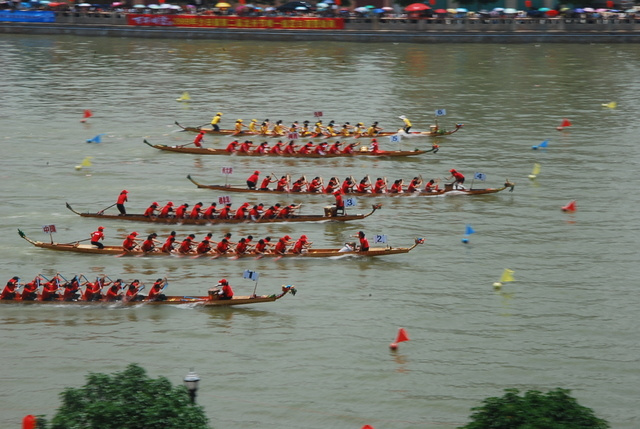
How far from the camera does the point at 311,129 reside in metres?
44.0

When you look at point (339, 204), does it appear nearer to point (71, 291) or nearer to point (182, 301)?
point (182, 301)

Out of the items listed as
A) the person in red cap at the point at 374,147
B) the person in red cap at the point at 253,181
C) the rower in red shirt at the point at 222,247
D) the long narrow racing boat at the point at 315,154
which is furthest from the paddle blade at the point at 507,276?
the person in red cap at the point at 374,147

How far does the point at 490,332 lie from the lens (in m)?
23.4

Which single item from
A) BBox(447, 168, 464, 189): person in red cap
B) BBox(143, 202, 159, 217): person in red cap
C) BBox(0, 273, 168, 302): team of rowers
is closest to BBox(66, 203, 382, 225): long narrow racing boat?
BBox(143, 202, 159, 217): person in red cap

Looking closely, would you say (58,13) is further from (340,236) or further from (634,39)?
(340,236)

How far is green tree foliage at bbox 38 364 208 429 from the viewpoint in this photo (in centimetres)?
1366

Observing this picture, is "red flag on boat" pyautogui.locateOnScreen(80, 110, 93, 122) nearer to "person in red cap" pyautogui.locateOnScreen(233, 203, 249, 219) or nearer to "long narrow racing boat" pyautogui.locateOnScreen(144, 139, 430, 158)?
"long narrow racing boat" pyautogui.locateOnScreen(144, 139, 430, 158)

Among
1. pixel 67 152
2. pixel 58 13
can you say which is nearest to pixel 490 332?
pixel 67 152

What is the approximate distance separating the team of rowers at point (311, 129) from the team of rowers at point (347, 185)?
783 cm

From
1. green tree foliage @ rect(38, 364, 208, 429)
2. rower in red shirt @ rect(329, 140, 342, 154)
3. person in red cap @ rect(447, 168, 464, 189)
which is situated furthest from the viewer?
rower in red shirt @ rect(329, 140, 342, 154)

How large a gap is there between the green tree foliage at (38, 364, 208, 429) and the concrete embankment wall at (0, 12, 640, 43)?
5567 cm

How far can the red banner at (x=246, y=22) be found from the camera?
6912 cm

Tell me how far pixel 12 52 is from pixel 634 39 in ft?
132

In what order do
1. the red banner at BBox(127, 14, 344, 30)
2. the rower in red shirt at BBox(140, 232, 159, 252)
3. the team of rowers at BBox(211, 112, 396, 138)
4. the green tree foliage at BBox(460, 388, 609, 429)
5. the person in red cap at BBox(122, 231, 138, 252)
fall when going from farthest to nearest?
the red banner at BBox(127, 14, 344, 30), the team of rowers at BBox(211, 112, 396, 138), the person in red cap at BBox(122, 231, 138, 252), the rower in red shirt at BBox(140, 232, 159, 252), the green tree foliage at BBox(460, 388, 609, 429)
